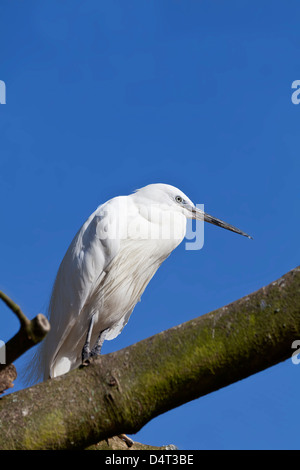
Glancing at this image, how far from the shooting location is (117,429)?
2.39m

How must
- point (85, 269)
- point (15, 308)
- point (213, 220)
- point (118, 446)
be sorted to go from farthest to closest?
point (213, 220) < point (85, 269) < point (118, 446) < point (15, 308)

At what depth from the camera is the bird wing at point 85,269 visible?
4.70 m

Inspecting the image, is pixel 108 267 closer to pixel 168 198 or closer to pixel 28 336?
pixel 168 198

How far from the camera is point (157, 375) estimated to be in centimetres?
228

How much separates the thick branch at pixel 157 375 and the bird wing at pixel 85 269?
7.34ft

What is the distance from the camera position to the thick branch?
2211mm

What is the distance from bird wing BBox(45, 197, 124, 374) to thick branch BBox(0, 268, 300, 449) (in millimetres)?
2239

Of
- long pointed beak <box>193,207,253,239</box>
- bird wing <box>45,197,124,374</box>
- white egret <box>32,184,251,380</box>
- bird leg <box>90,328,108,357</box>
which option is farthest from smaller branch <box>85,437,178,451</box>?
long pointed beak <box>193,207,253,239</box>

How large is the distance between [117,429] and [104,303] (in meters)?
2.65

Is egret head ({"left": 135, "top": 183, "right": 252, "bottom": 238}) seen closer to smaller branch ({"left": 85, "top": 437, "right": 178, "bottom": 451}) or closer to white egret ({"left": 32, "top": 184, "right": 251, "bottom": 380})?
white egret ({"left": 32, "top": 184, "right": 251, "bottom": 380})

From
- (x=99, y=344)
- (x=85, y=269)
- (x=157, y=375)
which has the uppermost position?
(x=85, y=269)

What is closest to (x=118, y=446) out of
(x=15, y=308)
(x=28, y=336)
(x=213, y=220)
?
(x=28, y=336)

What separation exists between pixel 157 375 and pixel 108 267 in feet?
8.33

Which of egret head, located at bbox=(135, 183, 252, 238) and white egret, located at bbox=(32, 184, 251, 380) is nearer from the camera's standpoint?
white egret, located at bbox=(32, 184, 251, 380)
